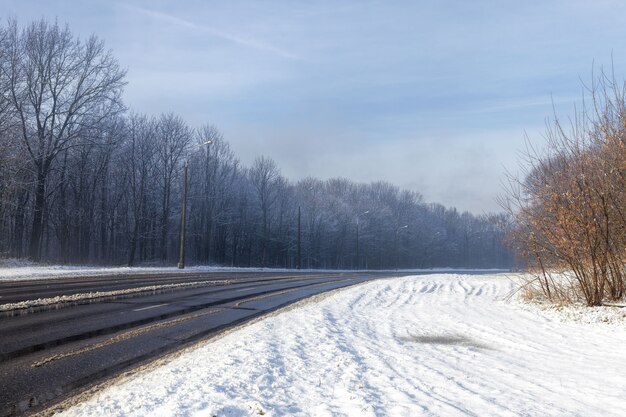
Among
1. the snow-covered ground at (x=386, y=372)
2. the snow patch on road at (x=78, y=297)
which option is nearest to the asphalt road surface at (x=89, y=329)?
the snow patch on road at (x=78, y=297)

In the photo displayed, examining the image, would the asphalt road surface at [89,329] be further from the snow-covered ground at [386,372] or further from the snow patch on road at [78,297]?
the snow-covered ground at [386,372]

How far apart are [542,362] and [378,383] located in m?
3.61

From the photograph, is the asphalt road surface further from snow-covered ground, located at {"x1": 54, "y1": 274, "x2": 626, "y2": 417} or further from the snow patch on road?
snow-covered ground, located at {"x1": 54, "y1": 274, "x2": 626, "y2": 417}

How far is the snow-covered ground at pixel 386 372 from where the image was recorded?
560cm

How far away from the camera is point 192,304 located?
14930 millimetres

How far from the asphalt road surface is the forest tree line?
11019mm

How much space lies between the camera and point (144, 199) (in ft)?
201

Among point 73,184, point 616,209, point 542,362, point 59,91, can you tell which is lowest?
point 542,362

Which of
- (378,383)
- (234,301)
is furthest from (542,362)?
(234,301)

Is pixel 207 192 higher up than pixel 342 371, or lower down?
higher up

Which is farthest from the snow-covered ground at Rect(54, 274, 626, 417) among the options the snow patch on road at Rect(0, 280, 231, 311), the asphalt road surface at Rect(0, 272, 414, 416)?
the snow patch on road at Rect(0, 280, 231, 311)

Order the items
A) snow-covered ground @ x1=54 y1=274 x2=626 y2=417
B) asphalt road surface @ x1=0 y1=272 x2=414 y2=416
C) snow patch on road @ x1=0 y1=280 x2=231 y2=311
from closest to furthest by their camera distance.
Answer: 1. snow-covered ground @ x1=54 y1=274 x2=626 y2=417
2. asphalt road surface @ x1=0 y1=272 x2=414 y2=416
3. snow patch on road @ x1=0 y1=280 x2=231 y2=311

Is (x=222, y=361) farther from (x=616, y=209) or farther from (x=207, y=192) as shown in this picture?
(x=207, y=192)

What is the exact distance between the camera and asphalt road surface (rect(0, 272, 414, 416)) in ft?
21.3
